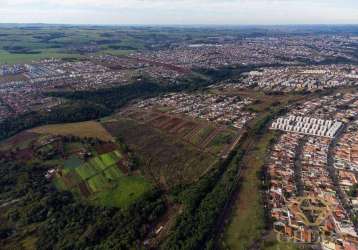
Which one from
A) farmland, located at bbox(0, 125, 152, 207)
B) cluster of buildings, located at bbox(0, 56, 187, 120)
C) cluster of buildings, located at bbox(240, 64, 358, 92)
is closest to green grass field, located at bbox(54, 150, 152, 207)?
farmland, located at bbox(0, 125, 152, 207)

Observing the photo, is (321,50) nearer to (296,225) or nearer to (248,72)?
(248,72)

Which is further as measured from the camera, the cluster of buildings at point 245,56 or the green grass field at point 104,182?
the cluster of buildings at point 245,56

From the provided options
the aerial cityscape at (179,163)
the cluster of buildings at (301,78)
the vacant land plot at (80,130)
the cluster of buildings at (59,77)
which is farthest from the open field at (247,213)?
the cluster of buildings at (59,77)

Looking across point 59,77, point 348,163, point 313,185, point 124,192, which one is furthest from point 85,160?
point 59,77

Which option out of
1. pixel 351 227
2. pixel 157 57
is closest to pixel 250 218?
pixel 351 227

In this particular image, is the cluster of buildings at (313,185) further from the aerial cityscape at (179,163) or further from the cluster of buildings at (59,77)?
the cluster of buildings at (59,77)

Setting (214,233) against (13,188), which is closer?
(214,233)
